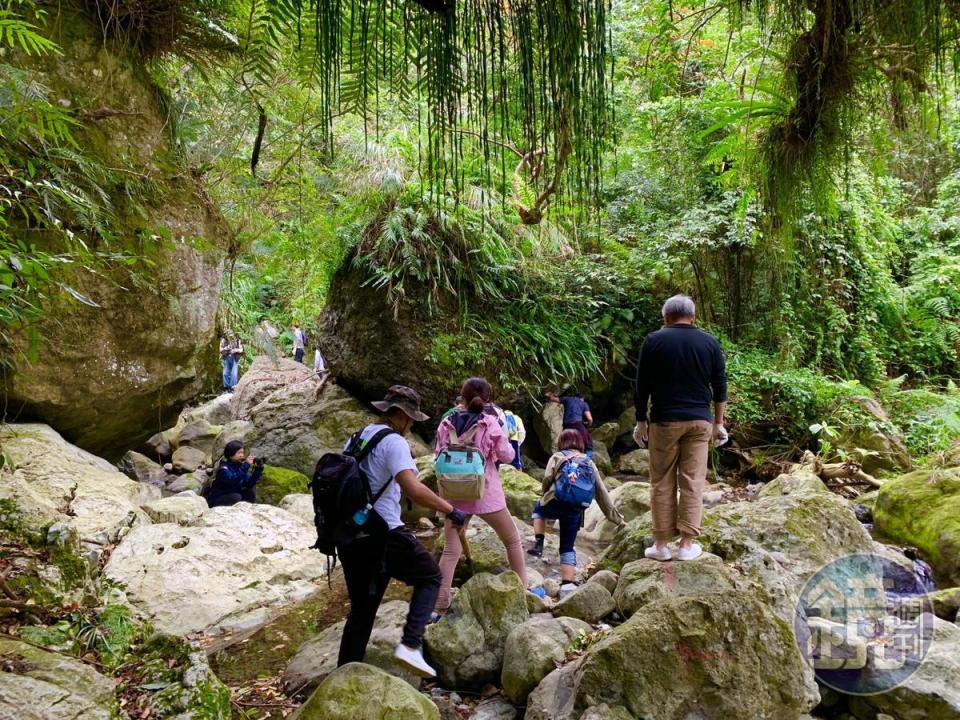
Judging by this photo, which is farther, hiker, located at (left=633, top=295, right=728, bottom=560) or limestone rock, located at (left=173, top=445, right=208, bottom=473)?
limestone rock, located at (left=173, top=445, right=208, bottom=473)

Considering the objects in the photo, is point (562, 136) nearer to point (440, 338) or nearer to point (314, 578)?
point (314, 578)

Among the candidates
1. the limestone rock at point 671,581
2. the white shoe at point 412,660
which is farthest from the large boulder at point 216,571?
the limestone rock at point 671,581

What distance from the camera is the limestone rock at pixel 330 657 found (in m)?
3.59

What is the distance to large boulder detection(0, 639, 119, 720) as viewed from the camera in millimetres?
2227

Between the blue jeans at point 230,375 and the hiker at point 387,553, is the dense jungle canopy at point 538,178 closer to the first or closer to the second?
the hiker at point 387,553

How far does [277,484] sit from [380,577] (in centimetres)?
534

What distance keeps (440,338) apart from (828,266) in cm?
721

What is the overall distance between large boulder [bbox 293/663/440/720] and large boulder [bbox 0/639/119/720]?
2.70 ft

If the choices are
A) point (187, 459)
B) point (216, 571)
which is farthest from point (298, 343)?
point (216, 571)

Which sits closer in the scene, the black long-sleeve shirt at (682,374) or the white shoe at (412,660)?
the white shoe at (412,660)

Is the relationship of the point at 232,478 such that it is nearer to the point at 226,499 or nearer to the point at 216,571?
the point at 226,499

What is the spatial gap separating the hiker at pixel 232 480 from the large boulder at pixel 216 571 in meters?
0.67

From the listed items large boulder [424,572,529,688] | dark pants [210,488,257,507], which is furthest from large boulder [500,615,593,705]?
dark pants [210,488,257,507]

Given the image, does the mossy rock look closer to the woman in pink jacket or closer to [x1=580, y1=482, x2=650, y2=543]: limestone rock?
[x1=580, y1=482, x2=650, y2=543]: limestone rock
